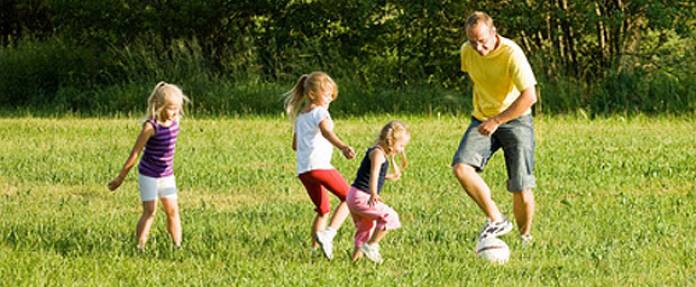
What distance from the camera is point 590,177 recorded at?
47.1 ft

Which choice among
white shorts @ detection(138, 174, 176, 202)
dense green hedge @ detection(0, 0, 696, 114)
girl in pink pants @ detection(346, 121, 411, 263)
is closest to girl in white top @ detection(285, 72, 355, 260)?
girl in pink pants @ detection(346, 121, 411, 263)

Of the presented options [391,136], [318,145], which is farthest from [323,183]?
[391,136]

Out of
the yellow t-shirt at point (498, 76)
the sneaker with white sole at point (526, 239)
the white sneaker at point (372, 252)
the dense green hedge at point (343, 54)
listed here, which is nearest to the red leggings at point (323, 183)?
the white sneaker at point (372, 252)

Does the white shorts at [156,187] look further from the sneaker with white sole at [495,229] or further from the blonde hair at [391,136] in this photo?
the sneaker with white sole at [495,229]

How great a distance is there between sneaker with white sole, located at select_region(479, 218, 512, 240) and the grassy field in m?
0.16

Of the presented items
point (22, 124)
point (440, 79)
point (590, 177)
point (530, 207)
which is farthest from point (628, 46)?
point (530, 207)

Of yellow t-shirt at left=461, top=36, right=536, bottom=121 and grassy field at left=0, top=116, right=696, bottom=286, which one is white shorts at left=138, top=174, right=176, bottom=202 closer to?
Answer: grassy field at left=0, top=116, right=696, bottom=286

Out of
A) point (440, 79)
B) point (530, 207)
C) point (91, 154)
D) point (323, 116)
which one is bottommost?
point (440, 79)

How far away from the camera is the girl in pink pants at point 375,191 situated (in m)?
9.17

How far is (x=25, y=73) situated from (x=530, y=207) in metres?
20.2

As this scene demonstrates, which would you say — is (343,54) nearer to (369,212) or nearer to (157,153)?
(157,153)

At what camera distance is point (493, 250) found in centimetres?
941

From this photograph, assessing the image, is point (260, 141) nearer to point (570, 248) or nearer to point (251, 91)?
point (251, 91)

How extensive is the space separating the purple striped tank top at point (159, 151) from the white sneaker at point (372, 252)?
1447mm
